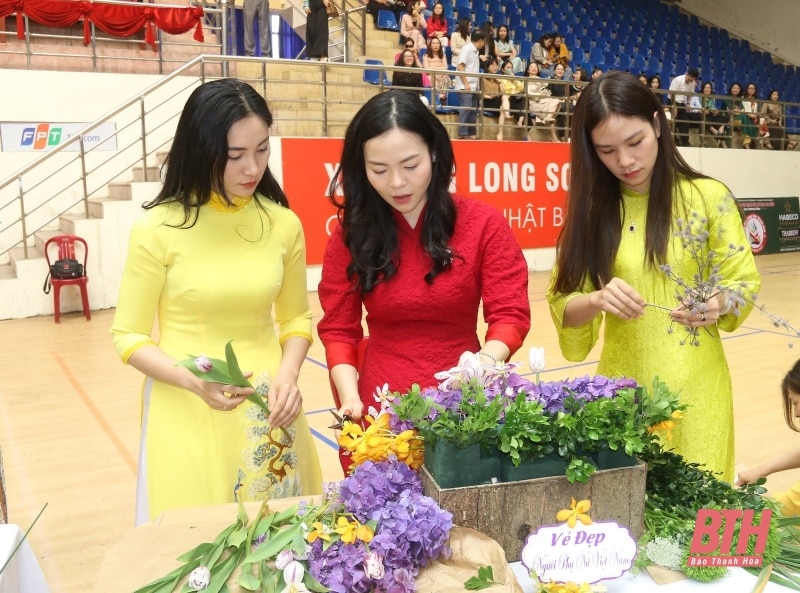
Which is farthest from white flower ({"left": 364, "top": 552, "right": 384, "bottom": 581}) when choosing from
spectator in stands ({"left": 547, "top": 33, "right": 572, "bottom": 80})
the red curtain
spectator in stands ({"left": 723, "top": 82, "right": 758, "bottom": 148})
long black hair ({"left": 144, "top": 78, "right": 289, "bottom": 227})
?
spectator in stands ({"left": 723, "top": 82, "right": 758, "bottom": 148})

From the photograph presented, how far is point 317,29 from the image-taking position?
8.67 m

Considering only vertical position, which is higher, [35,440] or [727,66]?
[727,66]

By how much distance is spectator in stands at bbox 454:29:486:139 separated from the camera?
27.5ft

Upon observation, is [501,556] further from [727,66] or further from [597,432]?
[727,66]

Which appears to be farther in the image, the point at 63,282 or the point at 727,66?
the point at 727,66

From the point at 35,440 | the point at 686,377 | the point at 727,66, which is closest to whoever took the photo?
the point at 686,377

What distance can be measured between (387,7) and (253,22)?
194 centimetres

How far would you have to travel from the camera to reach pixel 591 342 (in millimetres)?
1644

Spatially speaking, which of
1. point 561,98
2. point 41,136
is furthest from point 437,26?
point 41,136

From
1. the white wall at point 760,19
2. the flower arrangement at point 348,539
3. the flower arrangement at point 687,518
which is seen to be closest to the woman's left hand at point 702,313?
the flower arrangement at point 687,518

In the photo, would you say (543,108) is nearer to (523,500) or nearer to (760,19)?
(523,500)

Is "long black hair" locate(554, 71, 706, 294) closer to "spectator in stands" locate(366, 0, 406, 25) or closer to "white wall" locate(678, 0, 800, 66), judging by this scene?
"spectator in stands" locate(366, 0, 406, 25)

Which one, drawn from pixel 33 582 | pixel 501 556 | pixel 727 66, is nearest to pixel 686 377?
pixel 501 556

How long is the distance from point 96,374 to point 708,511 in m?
4.08
